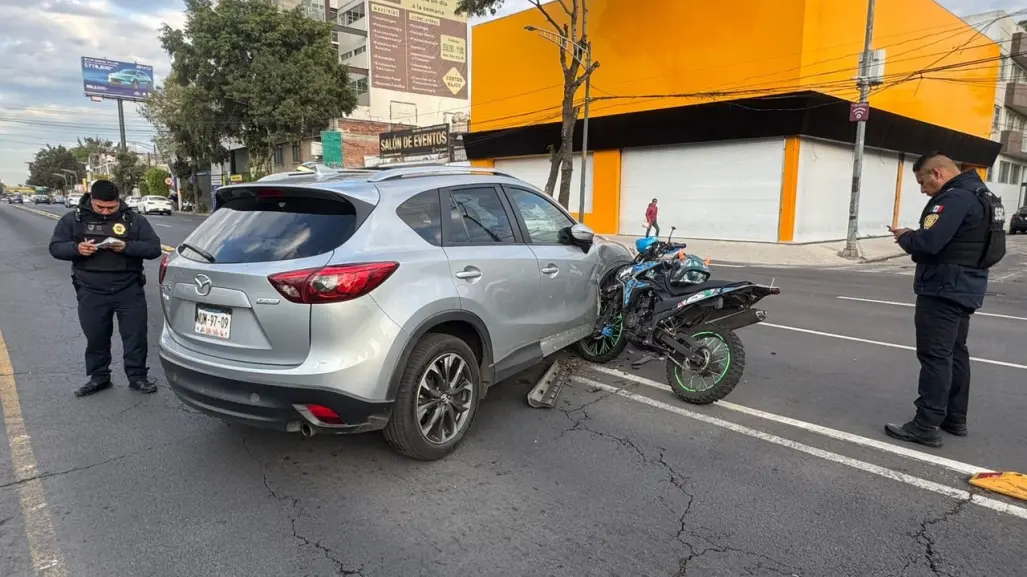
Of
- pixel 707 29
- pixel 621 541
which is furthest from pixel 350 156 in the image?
pixel 621 541

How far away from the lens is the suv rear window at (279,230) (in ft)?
10.5

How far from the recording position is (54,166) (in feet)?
431

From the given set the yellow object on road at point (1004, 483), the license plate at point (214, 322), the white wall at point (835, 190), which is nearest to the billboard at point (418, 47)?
the white wall at point (835, 190)

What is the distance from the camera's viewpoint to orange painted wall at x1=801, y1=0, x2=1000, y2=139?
19.7 metres

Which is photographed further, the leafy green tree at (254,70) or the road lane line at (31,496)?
the leafy green tree at (254,70)

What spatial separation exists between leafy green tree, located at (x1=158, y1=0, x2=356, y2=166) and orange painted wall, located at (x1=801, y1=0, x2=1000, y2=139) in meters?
28.5

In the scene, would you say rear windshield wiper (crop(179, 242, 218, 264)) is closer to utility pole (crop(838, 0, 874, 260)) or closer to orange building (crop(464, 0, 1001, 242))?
utility pole (crop(838, 0, 874, 260))

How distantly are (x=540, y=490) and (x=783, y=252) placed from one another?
58.6ft

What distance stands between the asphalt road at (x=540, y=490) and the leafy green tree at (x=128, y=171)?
251 ft

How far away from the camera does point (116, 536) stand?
2916mm

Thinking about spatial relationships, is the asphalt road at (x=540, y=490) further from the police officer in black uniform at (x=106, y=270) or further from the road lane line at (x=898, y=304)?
the road lane line at (x=898, y=304)

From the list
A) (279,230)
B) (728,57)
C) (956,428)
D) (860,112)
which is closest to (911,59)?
(728,57)

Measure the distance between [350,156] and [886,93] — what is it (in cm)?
3152

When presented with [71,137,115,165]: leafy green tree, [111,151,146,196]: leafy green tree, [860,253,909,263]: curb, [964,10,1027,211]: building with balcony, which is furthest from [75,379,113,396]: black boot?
[71,137,115,165]: leafy green tree
